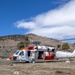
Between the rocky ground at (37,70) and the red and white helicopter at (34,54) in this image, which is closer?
the rocky ground at (37,70)

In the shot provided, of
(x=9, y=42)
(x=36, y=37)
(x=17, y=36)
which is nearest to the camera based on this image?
(x=9, y=42)

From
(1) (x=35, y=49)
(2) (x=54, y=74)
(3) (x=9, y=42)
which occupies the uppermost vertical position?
(3) (x=9, y=42)

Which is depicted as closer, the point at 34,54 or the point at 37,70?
the point at 37,70

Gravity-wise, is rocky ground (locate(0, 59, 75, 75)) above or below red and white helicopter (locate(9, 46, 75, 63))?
below

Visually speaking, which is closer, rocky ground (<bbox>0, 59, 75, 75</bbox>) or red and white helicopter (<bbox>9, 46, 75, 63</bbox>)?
rocky ground (<bbox>0, 59, 75, 75</bbox>)

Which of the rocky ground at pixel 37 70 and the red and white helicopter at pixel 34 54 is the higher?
the red and white helicopter at pixel 34 54

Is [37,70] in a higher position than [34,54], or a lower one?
lower

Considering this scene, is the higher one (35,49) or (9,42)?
(9,42)

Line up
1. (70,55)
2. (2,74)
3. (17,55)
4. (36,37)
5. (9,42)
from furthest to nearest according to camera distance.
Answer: (36,37) < (9,42) < (70,55) < (17,55) < (2,74)

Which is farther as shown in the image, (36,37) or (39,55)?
(36,37)

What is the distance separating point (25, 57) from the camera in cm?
3722

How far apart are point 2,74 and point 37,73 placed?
262cm

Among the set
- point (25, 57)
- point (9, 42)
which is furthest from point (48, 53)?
point (9, 42)

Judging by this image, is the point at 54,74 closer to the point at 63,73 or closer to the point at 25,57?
the point at 63,73
